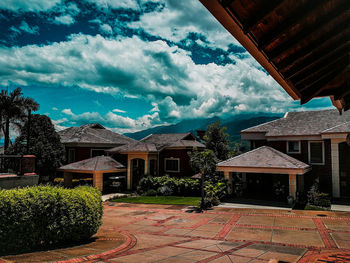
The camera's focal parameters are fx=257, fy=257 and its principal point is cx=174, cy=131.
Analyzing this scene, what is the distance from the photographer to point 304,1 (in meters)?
Answer: 2.25

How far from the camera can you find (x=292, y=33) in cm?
267

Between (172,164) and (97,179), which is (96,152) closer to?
(97,179)

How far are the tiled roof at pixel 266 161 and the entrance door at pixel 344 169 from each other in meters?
3.07

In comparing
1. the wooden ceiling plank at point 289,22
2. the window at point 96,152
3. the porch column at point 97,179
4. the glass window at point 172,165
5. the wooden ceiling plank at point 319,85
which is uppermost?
the wooden ceiling plank at point 289,22

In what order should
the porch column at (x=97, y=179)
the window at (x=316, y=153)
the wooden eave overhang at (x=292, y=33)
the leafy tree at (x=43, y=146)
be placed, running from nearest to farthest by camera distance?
the wooden eave overhang at (x=292, y=33)
the window at (x=316, y=153)
the porch column at (x=97, y=179)
the leafy tree at (x=43, y=146)

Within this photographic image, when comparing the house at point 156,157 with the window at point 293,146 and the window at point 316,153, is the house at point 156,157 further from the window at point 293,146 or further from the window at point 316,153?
the window at point 316,153

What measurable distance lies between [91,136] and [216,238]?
25.3 metres

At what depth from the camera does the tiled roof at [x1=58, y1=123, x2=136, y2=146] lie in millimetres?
30855

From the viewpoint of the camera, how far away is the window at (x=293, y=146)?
21827mm

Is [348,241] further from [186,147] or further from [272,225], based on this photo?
[186,147]

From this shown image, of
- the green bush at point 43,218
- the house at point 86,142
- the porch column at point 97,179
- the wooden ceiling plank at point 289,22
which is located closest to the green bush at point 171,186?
the porch column at point 97,179

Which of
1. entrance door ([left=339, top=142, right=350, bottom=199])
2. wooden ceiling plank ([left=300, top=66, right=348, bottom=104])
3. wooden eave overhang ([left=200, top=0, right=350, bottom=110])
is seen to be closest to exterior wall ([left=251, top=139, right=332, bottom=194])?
entrance door ([left=339, top=142, right=350, bottom=199])

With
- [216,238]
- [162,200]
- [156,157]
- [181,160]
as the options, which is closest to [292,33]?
[216,238]

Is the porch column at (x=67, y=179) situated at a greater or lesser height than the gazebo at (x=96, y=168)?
lesser
